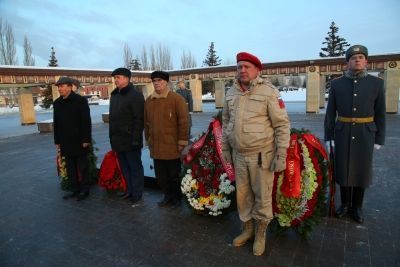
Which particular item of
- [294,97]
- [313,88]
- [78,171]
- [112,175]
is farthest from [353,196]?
[294,97]

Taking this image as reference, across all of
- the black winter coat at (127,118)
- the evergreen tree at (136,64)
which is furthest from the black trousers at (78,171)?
the evergreen tree at (136,64)

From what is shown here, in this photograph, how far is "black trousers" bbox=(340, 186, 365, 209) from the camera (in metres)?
3.57

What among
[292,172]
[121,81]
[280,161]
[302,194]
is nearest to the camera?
[280,161]

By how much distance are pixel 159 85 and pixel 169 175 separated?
1.28 metres

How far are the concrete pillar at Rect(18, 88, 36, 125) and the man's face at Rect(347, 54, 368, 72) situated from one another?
19.3m

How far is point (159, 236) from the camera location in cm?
343

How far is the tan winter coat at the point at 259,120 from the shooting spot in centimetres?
269

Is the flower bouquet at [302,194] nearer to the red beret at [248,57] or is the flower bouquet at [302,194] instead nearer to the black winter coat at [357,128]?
the black winter coat at [357,128]

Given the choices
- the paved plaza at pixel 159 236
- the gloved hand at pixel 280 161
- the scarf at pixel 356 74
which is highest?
the scarf at pixel 356 74

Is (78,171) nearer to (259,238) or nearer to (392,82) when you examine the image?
(259,238)

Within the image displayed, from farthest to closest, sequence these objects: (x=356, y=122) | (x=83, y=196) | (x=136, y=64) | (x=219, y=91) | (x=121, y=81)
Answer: (x=136, y=64) < (x=219, y=91) < (x=83, y=196) < (x=121, y=81) < (x=356, y=122)

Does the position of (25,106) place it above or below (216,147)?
above

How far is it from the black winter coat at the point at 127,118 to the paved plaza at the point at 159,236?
944 millimetres

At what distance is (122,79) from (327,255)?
3258mm
